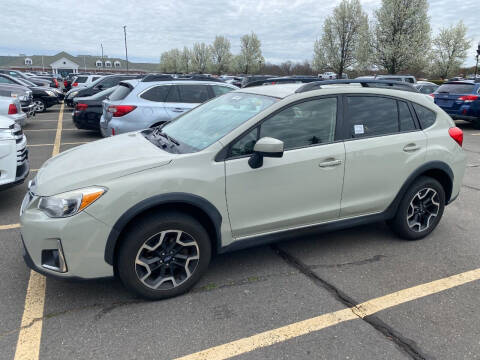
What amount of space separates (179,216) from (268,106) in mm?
1204

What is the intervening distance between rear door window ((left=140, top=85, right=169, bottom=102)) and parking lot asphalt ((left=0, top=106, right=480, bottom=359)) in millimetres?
4048

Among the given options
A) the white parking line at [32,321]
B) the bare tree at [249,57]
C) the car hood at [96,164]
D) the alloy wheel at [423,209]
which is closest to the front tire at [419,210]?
the alloy wheel at [423,209]

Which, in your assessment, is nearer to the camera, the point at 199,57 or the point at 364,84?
the point at 364,84

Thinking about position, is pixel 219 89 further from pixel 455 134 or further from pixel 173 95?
pixel 455 134

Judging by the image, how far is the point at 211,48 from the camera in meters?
74.4

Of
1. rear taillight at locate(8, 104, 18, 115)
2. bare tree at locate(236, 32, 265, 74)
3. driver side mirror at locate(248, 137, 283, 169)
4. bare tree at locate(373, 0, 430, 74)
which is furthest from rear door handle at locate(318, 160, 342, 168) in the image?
bare tree at locate(236, 32, 265, 74)

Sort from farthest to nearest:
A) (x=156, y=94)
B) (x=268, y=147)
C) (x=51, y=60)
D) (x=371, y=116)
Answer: (x=51, y=60)
(x=156, y=94)
(x=371, y=116)
(x=268, y=147)

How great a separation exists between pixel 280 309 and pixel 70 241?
1.59 metres

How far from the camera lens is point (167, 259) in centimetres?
283

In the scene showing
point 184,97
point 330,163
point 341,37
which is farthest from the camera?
point 341,37

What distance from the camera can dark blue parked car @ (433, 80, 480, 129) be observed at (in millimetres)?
12391

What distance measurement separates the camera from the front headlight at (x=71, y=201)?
99.2 inches

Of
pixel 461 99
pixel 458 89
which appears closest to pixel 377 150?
pixel 461 99

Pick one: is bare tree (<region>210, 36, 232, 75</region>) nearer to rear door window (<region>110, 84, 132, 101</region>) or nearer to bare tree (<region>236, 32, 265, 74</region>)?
bare tree (<region>236, 32, 265, 74</region>)
